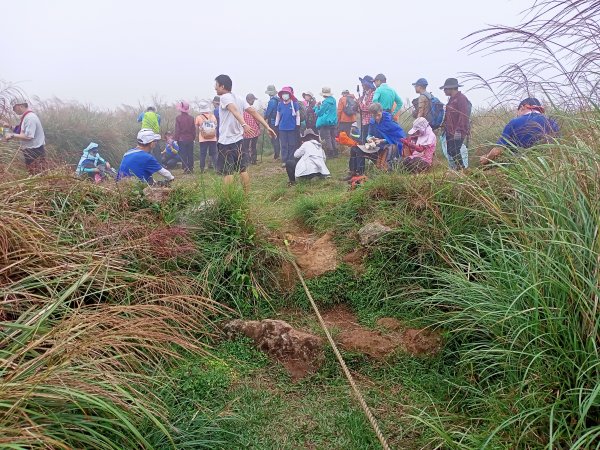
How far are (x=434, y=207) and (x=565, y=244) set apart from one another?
2.14 meters

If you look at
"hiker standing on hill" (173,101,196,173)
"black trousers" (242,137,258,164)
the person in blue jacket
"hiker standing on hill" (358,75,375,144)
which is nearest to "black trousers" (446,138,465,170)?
"hiker standing on hill" (358,75,375,144)

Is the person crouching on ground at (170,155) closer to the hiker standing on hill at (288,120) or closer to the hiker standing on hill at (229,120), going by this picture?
the hiker standing on hill at (288,120)

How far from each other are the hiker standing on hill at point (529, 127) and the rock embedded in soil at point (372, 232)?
1.15 meters

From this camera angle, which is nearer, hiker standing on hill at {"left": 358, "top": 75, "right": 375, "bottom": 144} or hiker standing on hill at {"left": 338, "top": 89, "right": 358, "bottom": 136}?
hiker standing on hill at {"left": 358, "top": 75, "right": 375, "bottom": 144}

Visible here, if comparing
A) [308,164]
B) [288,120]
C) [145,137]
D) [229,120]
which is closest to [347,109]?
[288,120]

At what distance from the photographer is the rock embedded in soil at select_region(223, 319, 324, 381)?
135 inches

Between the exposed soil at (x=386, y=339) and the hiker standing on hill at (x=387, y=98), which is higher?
the hiker standing on hill at (x=387, y=98)

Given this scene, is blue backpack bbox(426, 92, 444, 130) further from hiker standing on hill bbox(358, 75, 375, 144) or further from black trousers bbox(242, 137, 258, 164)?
black trousers bbox(242, 137, 258, 164)

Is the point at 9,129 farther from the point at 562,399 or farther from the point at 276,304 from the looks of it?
the point at 562,399

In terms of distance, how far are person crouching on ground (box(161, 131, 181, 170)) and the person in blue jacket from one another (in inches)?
158

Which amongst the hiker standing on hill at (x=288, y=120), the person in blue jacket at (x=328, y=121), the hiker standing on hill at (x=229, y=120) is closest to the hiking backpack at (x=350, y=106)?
the person in blue jacket at (x=328, y=121)

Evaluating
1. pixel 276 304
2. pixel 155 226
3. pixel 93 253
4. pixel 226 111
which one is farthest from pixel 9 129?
pixel 276 304

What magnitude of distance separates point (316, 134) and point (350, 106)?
103 inches

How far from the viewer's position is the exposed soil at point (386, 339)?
11.4 ft
